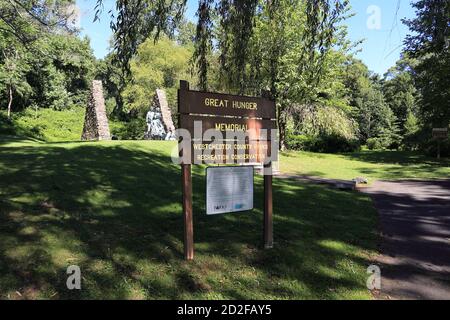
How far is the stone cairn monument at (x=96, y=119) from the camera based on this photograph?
62.8 ft

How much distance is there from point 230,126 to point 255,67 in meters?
1.76

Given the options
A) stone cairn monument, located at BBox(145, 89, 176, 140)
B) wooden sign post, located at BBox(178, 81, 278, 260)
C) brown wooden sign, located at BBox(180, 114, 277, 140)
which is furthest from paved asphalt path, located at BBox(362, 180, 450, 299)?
stone cairn monument, located at BBox(145, 89, 176, 140)

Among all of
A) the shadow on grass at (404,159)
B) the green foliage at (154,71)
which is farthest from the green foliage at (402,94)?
the green foliage at (154,71)

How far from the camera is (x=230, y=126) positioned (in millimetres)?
4828

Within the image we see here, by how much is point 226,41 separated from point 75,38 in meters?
37.1

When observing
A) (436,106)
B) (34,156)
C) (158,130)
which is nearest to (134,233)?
(34,156)

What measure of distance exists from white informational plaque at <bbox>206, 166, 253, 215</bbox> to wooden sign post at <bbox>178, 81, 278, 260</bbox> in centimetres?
13

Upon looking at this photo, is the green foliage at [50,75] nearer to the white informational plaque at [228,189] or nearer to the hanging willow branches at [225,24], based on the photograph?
the hanging willow branches at [225,24]

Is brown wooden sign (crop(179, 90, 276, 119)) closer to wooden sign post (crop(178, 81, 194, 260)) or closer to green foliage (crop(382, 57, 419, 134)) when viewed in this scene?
wooden sign post (crop(178, 81, 194, 260))

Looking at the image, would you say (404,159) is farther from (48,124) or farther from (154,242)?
(48,124)

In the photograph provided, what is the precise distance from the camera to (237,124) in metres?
4.90

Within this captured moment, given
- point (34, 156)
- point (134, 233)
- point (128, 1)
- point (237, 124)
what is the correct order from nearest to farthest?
point (128, 1) → point (237, 124) → point (134, 233) → point (34, 156)

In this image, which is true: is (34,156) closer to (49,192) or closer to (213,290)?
(49,192)

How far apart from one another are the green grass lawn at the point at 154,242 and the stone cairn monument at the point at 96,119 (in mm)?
10514
